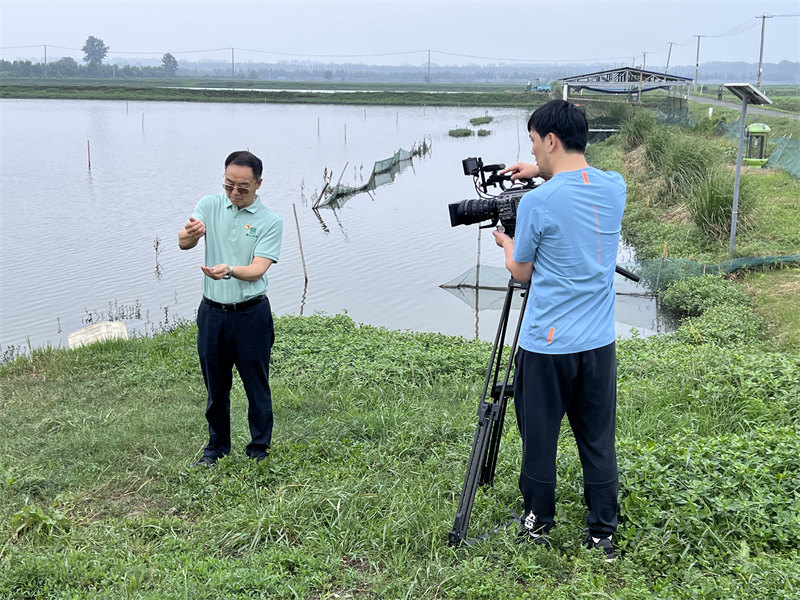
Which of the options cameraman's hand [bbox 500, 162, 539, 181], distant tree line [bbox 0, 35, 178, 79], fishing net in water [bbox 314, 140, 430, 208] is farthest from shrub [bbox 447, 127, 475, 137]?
distant tree line [bbox 0, 35, 178, 79]

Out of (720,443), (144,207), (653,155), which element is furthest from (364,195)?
(720,443)

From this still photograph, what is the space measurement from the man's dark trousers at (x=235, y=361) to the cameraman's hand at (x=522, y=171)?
1.58 meters

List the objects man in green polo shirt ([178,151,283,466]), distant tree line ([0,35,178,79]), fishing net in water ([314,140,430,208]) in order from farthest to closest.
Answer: distant tree line ([0,35,178,79]), fishing net in water ([314,140,430,208]), man in green polo shirt ([178,151,283,466])

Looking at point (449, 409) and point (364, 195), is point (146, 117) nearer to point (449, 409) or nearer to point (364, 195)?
point (364, 195)

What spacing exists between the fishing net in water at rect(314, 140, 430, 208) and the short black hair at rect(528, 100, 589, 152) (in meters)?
17.7

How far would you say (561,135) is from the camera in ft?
9.82

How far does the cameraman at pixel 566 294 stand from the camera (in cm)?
298

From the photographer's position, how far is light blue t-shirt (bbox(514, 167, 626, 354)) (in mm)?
2969

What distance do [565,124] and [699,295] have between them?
7.19 meters

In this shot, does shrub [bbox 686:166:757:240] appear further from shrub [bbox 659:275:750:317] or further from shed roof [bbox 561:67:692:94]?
shed roof [bbox 561:67:692:94]

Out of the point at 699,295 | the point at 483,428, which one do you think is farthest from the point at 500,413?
the point at 699,295

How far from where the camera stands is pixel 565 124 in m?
2.97

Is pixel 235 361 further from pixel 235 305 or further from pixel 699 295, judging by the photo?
pixel 699 295

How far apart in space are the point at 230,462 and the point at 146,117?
1987 inches
